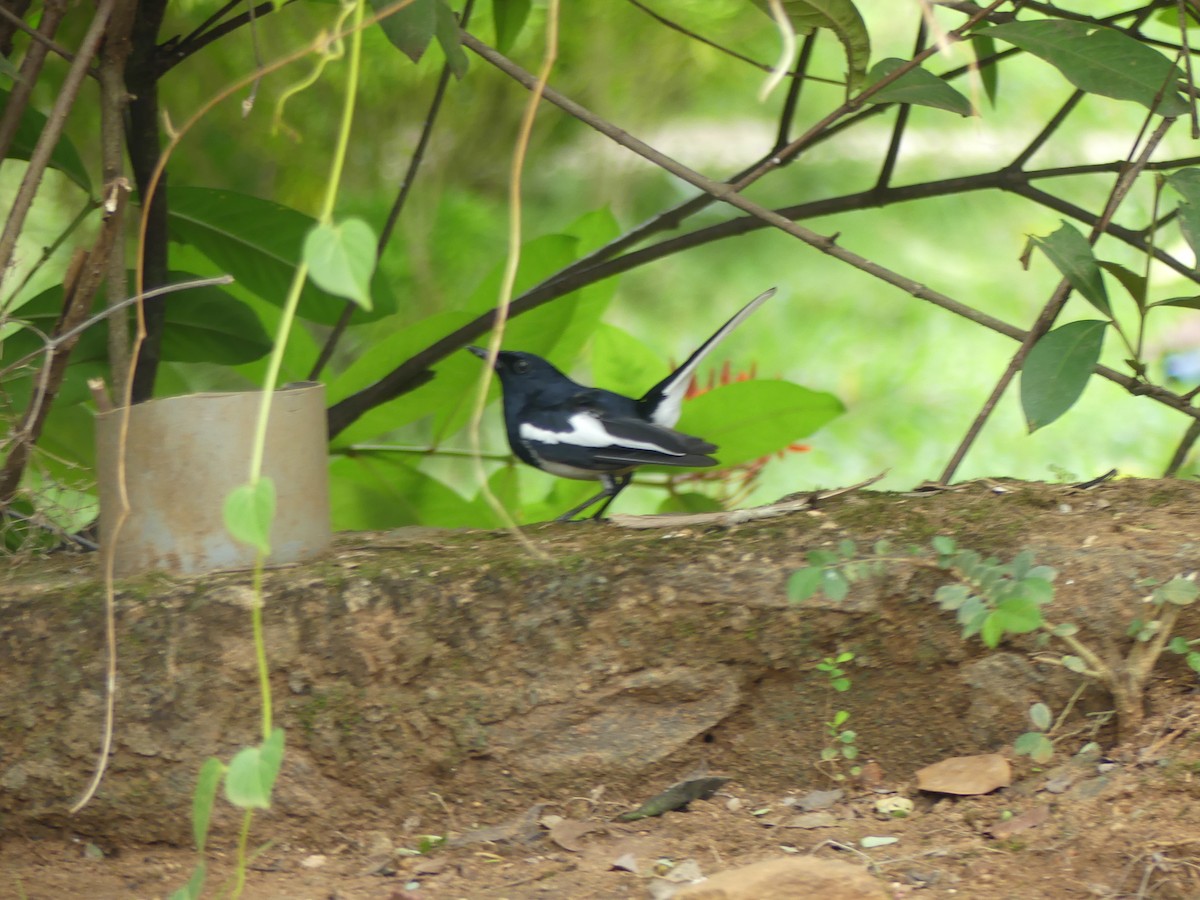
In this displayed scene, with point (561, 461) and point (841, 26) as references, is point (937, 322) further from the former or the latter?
point (841, 26)

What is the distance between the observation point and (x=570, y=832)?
152cm

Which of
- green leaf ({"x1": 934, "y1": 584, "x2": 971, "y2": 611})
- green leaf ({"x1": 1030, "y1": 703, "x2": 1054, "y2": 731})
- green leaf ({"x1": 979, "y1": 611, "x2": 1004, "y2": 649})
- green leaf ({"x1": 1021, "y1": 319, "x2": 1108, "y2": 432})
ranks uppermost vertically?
green leaf ({"x1": 1021, "y1": 319, "x2": 1108, "y2": 432})

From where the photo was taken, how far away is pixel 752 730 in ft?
5.29

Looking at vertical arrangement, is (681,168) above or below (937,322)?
above

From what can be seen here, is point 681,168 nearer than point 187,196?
Yes

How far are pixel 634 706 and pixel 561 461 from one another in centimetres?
78

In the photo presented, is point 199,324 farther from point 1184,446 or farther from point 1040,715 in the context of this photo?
point 1184,446

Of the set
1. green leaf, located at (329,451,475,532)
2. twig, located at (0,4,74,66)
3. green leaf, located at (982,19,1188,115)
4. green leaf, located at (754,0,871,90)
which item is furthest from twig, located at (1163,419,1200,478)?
twig, located at (0,4,74,66)

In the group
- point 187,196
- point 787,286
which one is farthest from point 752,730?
point 787,286

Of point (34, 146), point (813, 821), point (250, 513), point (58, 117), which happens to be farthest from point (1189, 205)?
point (34, 146)

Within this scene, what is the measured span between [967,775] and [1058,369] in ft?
1.76

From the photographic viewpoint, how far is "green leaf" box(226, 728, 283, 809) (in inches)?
37.3

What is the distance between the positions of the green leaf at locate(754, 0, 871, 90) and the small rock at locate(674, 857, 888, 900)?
1057 millimetres

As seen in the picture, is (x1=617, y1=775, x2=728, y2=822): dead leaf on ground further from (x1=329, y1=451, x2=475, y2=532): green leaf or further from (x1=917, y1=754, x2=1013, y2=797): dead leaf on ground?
(x1=329, y1=451, x2=475, y2=532): green leaf
